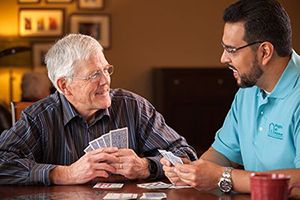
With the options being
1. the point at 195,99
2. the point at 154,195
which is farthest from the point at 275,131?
the point at 195,99

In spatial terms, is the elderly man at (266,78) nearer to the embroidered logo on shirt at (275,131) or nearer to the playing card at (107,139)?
the embroidered logo on shirt at (275,131)

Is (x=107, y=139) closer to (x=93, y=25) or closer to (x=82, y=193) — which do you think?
(x=82, y=193)

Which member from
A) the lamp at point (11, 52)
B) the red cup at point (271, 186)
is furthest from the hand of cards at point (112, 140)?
the lamp at point (11, 52)

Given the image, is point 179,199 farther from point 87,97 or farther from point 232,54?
point 87,97

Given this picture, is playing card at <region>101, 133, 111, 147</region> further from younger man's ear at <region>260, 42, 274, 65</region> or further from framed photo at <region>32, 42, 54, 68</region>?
framed photo at <region>32, 42, 54, 68</region>

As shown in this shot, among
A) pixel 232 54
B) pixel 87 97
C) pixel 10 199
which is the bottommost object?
pixel 10 199

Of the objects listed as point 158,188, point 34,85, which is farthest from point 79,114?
point 34,85

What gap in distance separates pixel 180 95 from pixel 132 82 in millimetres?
710

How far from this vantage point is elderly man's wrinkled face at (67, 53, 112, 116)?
8.89 ft

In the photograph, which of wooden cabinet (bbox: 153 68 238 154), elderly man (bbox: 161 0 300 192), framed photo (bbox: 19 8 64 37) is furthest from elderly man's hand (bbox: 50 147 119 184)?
framed photo (bbox: 19 8 64 37)

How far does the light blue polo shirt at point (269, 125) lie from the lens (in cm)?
229

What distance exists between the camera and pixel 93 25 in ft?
26.2

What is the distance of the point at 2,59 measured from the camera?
A: 7586 mm

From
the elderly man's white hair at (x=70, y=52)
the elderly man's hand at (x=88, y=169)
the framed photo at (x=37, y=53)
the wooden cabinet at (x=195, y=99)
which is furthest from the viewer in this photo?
the framed photo at (x=37, y=53)
